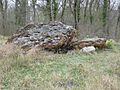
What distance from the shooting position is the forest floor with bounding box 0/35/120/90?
5.43 meters

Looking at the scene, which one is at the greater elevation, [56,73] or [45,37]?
[45,37]

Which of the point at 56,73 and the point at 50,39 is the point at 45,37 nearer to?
the point at 50,39

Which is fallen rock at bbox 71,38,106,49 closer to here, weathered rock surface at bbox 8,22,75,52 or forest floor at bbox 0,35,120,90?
weathered rock surface at bbox 8,22,75,52

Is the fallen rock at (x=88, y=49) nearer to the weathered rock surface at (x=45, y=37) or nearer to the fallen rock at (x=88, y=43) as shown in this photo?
the fallen rock at (x=88, y=43)

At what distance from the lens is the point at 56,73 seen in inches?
250

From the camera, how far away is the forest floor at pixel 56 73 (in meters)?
5.43

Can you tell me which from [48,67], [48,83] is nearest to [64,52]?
[48,67]

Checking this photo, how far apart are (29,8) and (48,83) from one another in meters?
19.6

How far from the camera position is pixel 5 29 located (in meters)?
20.5

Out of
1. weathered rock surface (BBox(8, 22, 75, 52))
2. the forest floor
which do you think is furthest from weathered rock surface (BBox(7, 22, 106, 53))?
the forest floor

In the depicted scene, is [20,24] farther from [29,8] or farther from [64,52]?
[64,52]

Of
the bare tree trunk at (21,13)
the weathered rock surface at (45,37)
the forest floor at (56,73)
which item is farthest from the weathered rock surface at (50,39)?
the bare tree trunk at (21,13)

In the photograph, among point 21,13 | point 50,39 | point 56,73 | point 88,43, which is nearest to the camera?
point 56,73

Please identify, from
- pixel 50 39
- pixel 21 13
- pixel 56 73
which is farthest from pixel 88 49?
pixel 21 13
